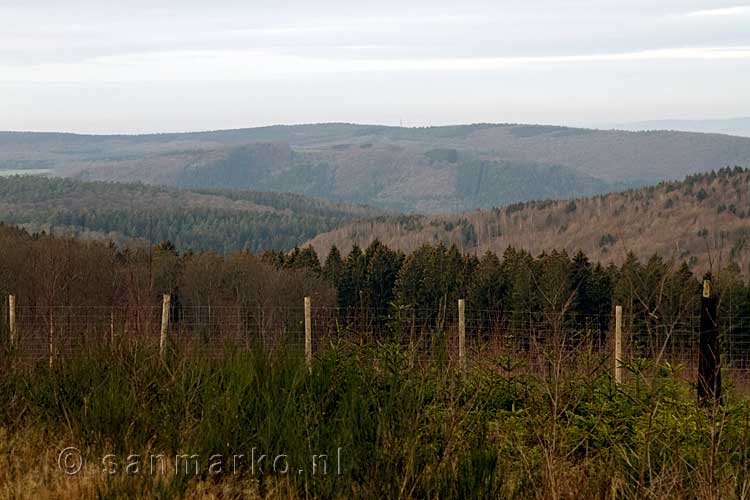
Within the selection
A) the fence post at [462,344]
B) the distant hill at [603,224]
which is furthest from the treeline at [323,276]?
the distant hill at [603,224]

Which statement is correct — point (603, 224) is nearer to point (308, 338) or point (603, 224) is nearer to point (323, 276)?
point (323, 276)

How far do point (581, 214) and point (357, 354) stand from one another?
171 meters

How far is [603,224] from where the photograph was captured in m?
159

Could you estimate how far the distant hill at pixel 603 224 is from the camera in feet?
451

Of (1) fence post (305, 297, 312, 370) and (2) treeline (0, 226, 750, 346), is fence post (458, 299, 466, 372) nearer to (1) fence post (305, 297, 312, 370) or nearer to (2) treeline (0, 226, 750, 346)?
(1) fence post (305, 297, 312, 370)

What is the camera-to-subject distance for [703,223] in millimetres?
139625

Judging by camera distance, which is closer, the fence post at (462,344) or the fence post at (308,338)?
the fence post at (462,344)

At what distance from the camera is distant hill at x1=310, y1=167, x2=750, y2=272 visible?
137 meters

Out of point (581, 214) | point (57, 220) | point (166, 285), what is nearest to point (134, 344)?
point (166, 285)

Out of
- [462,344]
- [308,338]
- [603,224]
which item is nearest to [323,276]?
[308,338]

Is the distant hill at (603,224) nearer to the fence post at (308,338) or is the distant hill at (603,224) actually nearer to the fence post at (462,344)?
the fence post at (462,344)

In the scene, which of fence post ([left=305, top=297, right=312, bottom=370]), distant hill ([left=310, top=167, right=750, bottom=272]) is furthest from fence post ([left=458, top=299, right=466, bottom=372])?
distant hill ([left=310, top=167, right=750, bottom=272])

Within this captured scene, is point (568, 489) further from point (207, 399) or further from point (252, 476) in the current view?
point (207, 399)

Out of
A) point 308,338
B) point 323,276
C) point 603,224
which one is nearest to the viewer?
point 308,338
